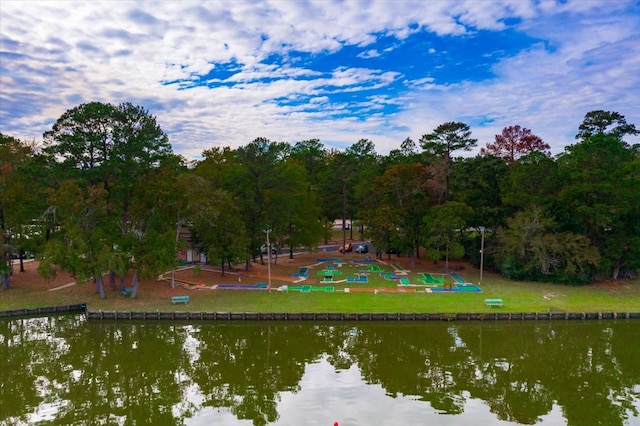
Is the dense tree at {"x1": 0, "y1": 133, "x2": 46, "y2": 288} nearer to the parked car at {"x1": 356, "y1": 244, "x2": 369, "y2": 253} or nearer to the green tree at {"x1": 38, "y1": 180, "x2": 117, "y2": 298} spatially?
the green tree at {"x1": 38, "y1": 180, "x2": 117, "y2": 298}

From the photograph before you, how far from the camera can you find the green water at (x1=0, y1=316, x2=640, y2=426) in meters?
20.2


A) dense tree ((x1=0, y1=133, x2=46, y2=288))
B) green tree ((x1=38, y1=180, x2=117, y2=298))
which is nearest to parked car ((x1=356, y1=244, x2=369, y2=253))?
green tree ((x1=38, y1=180, x2=117, y2=298))

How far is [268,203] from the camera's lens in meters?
49.2

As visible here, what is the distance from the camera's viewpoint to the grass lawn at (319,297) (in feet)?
118

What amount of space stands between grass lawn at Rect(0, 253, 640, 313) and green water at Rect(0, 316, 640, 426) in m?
2.10

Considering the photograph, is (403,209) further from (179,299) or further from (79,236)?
(79,236)

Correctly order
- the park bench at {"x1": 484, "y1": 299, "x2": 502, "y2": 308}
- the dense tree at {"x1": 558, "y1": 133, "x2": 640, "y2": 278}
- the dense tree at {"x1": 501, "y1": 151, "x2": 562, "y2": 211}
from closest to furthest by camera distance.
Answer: the park bench at {"x1": 484, "y1": 299, "x2": 502, "y2": 308} → the dense tree at {"x1": 558, "y1": 133, "x2": 640, "y2": 278} → the dense tree at {"x1": 501, "y1": 151, "x2": 562, "y2": 211}

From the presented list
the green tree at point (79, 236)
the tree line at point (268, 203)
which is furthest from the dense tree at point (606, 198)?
the green tree at point (79, 236)

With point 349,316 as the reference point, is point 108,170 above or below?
above

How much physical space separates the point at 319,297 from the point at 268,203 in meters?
14.3

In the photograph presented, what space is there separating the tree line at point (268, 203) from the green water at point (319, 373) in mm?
7864

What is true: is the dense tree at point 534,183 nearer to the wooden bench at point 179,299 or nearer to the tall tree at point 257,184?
the tall tree at point 257,184

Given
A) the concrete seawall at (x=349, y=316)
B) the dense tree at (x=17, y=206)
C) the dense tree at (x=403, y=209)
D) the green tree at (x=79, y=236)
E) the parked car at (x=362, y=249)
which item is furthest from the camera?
the parked car at (x=362, y=249)

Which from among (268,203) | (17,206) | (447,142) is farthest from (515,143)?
(17,206)
